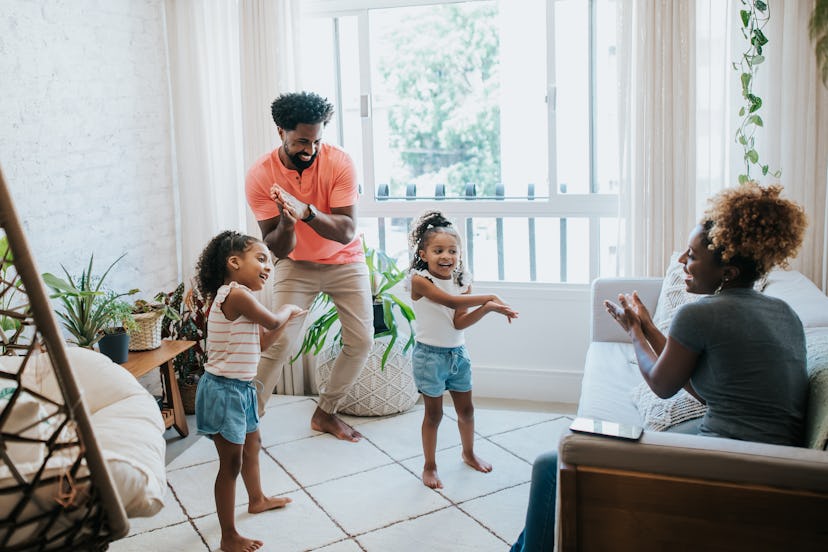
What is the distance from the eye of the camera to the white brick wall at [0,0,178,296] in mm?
3164

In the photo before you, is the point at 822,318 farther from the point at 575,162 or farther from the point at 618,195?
the point at 575,162

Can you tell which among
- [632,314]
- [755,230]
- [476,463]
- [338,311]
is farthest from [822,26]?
[338,311]

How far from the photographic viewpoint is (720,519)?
158 centimetres

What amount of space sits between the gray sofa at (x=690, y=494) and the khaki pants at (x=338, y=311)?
201 cm

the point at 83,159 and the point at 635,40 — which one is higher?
the point at 635,40

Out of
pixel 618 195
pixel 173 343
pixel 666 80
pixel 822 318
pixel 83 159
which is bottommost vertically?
pixel 173 343

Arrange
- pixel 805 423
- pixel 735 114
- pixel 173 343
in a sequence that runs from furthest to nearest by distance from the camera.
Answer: pixel 173 343 → pixel 735 114 → pixel 805 423

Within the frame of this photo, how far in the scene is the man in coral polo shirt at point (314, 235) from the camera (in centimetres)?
330

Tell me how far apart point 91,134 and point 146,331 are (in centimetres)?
90

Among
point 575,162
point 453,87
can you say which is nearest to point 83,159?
point 453,87

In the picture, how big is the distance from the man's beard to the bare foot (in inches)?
52.8

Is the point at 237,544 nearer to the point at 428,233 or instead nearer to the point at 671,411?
the point at 428,233

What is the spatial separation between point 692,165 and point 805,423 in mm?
1868

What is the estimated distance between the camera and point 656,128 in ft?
11.7
